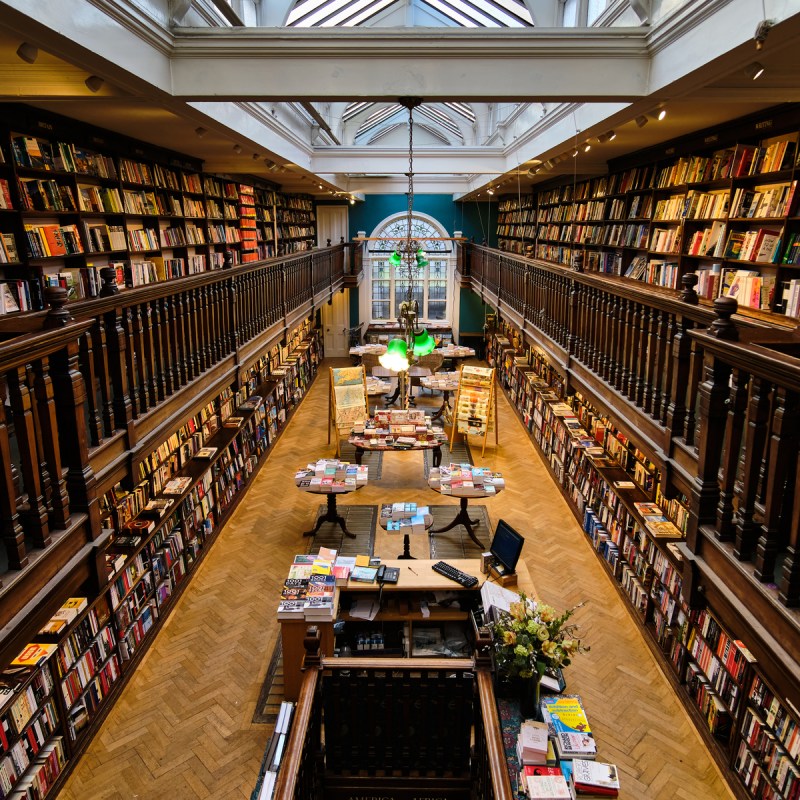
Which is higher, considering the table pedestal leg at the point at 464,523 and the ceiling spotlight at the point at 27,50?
the ceiling spotlight at the point at 27,50

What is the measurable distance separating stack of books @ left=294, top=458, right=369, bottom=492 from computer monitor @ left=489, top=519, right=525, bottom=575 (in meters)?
1.96

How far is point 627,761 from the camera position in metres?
3.85

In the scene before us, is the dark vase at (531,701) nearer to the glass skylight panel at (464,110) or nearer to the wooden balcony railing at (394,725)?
the wooden balcony railing at (394,725)

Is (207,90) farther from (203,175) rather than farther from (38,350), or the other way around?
(203,175)

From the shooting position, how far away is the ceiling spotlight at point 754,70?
3.34 m

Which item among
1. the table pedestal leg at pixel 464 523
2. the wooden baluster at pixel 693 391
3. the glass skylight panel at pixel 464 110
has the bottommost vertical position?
the table pedestal leg at pixel 464 523

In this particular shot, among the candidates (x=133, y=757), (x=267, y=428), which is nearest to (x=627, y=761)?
(x=133, y=757)

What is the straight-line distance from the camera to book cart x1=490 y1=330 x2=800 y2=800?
3.26 meters

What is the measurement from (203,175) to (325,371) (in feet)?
23.7

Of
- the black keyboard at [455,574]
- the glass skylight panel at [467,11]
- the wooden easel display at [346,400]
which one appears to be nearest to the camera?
the black keyboard at [455,574]

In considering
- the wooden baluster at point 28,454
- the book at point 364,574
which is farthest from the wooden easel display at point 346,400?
the wooden baluster at point 28,454

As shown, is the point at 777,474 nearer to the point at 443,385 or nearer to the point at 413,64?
the point at 413,64

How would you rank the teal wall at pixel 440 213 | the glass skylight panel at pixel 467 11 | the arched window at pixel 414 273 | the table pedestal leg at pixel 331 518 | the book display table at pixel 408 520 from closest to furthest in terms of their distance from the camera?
the book display table at pixel 408 520
the table pedestal leg at pixel 331 518
the glass skylight panel at pixel 467 11
the teal wall at pixel 440 213
the arched window at pixel 414 273

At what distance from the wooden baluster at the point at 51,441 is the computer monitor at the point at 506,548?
3197 millimetres
